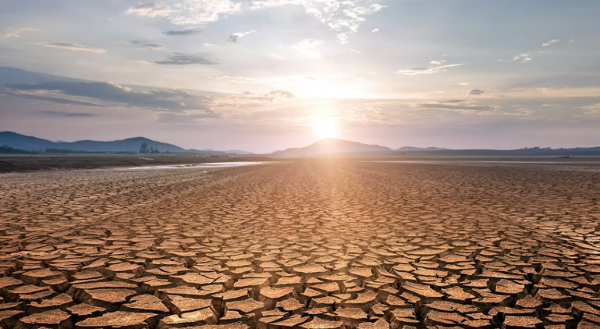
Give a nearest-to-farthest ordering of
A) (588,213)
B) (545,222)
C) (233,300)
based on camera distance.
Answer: (233,300), (545,222), (588,213)

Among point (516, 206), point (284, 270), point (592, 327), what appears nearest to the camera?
point (592, 327)

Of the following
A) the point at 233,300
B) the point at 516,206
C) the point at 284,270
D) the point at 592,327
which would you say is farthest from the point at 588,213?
the point at 233,300

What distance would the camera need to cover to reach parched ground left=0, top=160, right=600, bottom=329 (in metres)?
2.56

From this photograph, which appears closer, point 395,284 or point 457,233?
point 395,284

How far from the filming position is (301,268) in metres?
3.69

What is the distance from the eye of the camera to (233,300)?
9.32ft

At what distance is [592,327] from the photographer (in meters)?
2.37

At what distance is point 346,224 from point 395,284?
2.89 metres

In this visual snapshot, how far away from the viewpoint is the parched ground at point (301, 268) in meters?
2.56

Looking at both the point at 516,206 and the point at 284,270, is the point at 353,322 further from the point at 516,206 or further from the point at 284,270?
the point at 516,206

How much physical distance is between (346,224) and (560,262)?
3.09m

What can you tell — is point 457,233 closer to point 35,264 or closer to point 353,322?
point 353,322

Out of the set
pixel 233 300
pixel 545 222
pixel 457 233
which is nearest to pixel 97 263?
pixel 233 300

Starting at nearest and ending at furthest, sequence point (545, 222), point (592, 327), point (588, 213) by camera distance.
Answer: point (592, 327)
point (545, 222)
point (588, 213)
